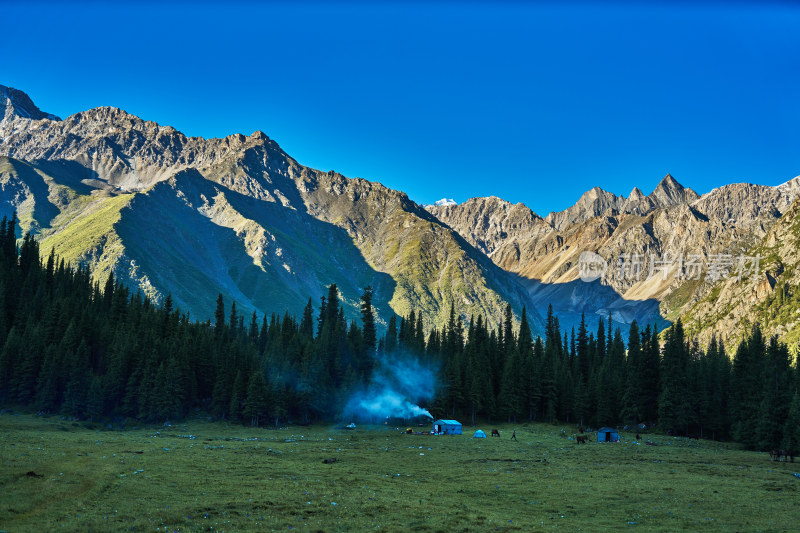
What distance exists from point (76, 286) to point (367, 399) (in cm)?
9217

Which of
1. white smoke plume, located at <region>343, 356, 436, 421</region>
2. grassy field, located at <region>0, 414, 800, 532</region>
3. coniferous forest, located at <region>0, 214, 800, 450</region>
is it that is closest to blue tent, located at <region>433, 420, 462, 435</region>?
white smoke plume, located at <region>343, 356, 436, 421</region>

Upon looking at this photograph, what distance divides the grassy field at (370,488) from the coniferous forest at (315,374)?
90.9 ft

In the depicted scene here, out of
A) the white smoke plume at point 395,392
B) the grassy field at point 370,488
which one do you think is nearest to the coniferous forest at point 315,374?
the white smoke plume at point 395,392

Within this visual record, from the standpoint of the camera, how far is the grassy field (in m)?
36.8

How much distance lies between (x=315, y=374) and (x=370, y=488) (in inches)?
3304

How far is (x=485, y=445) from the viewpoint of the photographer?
310ft

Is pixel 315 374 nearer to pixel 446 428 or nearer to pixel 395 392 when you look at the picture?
pixel 395 392

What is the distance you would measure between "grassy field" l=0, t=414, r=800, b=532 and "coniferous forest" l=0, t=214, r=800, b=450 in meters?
27.7

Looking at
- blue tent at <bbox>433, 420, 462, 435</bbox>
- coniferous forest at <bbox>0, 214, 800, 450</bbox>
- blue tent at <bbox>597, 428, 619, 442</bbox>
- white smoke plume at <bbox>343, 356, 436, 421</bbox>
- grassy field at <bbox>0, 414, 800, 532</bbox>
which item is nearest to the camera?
grassy field at <bbox>0, 414, 800, 532</bbox>

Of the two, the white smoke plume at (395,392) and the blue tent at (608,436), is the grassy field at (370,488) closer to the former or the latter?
the blue tent at (608,436)

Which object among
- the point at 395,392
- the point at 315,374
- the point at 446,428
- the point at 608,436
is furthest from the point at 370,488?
the point at 395,392

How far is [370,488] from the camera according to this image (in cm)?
4938

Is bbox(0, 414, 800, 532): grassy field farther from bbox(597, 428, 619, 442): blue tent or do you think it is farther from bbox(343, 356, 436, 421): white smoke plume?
bbox(343, 356, 436, 421): white smoke plume

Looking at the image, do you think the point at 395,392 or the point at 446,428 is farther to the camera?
the point at 395,392
